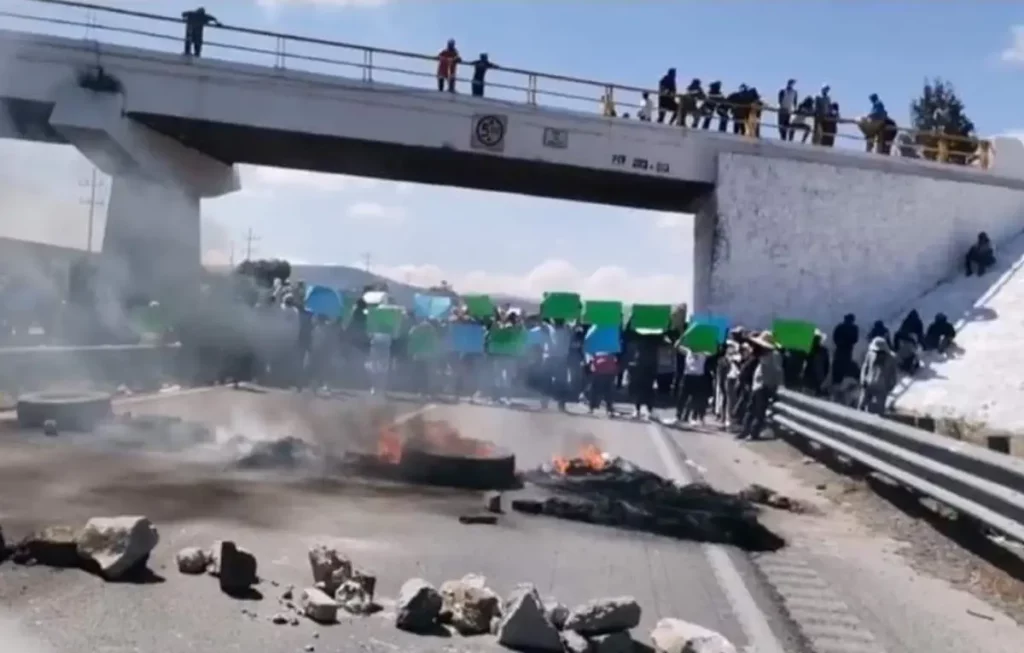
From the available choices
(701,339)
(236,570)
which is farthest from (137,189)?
(236,570)

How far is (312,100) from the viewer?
27.2 metres

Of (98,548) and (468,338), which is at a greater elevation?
(468,338)

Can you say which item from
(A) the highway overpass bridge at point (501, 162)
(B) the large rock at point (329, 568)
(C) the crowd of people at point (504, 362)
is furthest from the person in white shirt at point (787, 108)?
(B) the large rock at point (329, 568)

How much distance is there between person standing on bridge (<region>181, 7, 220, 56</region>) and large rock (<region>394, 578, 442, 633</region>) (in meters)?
23.7

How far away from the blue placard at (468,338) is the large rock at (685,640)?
17114 mm

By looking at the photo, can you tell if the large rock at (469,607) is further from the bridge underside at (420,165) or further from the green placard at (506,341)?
the bridge underside at (420,165)

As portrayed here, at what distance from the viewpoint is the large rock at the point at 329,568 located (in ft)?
19.4

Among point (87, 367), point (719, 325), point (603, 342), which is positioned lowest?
point (87, 367)

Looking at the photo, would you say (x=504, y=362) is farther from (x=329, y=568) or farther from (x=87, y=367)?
(x=329, y=568)

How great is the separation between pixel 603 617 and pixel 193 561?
2.16 metres

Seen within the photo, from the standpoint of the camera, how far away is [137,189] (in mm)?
28594

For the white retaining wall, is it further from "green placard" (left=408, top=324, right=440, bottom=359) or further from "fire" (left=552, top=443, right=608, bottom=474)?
"fire" (left=552, top=443, right=608, bottom=474)

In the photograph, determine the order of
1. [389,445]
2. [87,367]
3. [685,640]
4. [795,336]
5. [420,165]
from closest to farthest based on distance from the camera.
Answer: [685,640] → [389,445] → [87,367] → [795,336] → [420,165]

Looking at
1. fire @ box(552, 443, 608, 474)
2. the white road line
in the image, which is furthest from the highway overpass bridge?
the white road line
